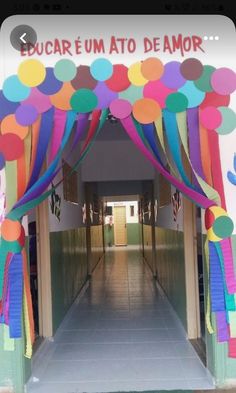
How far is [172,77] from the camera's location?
3080mm

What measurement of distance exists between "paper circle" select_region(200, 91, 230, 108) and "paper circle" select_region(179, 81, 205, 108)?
2.0 inches

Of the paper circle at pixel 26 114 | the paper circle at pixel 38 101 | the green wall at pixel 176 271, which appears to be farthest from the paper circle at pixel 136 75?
the green wall at pixel 176 271

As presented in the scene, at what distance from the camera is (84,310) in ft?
19.0

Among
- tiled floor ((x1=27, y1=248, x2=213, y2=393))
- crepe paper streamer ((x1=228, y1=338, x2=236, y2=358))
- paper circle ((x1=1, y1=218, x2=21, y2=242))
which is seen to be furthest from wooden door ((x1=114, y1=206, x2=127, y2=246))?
paper circle ((x1=1, y1=218, x2=21, y2=242))

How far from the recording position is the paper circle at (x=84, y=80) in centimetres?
303

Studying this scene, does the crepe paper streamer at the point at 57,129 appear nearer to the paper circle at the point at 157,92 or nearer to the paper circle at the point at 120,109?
the paper circle at the point at 120,109

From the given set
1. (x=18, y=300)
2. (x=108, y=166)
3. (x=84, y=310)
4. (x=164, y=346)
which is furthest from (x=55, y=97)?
(x=108, y=166)

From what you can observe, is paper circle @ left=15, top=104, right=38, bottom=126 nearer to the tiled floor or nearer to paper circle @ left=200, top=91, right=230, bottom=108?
paper circle @ left=200, top=91, right=230, bottom=108

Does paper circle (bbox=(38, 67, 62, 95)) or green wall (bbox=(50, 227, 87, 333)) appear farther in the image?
green wall (bbox=(50, 227, 87, 333))

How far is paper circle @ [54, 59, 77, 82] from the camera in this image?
3.02 m

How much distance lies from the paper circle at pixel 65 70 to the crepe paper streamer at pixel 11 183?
0.71m

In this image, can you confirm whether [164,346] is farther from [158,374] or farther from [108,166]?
[108,166]

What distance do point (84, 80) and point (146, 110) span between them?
505mm

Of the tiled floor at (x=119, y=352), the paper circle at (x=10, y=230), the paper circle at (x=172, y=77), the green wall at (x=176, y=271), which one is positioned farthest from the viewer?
the green wall at (x=176, y=271)
